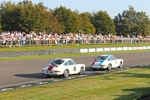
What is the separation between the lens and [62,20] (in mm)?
76125

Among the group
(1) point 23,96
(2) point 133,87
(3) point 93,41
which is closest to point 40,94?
(1) point 23,96

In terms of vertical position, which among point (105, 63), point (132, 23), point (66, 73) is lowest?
point (66, 73)

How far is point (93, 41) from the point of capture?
172 ft

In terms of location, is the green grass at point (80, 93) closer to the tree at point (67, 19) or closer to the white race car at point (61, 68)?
the white race car at point (61, 68)

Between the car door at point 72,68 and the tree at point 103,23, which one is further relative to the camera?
the tree at point 103,23

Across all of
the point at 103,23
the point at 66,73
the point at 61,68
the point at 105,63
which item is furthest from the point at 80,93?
the point at 103,23

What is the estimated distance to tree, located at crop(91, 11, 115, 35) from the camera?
89.9 m

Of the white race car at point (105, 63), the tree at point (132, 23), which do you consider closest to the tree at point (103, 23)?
the tree at point (132, 23)

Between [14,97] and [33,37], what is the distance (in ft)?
89.3

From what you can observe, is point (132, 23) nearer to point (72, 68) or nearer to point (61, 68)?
point (72, 68)

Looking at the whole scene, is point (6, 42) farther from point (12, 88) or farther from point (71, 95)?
point (71, 95)

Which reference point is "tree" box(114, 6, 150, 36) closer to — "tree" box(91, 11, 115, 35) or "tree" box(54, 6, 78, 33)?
"tree" box(91, 11, 115, 35)

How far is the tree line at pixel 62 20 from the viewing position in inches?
2406

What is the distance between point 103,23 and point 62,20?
18.6 m
